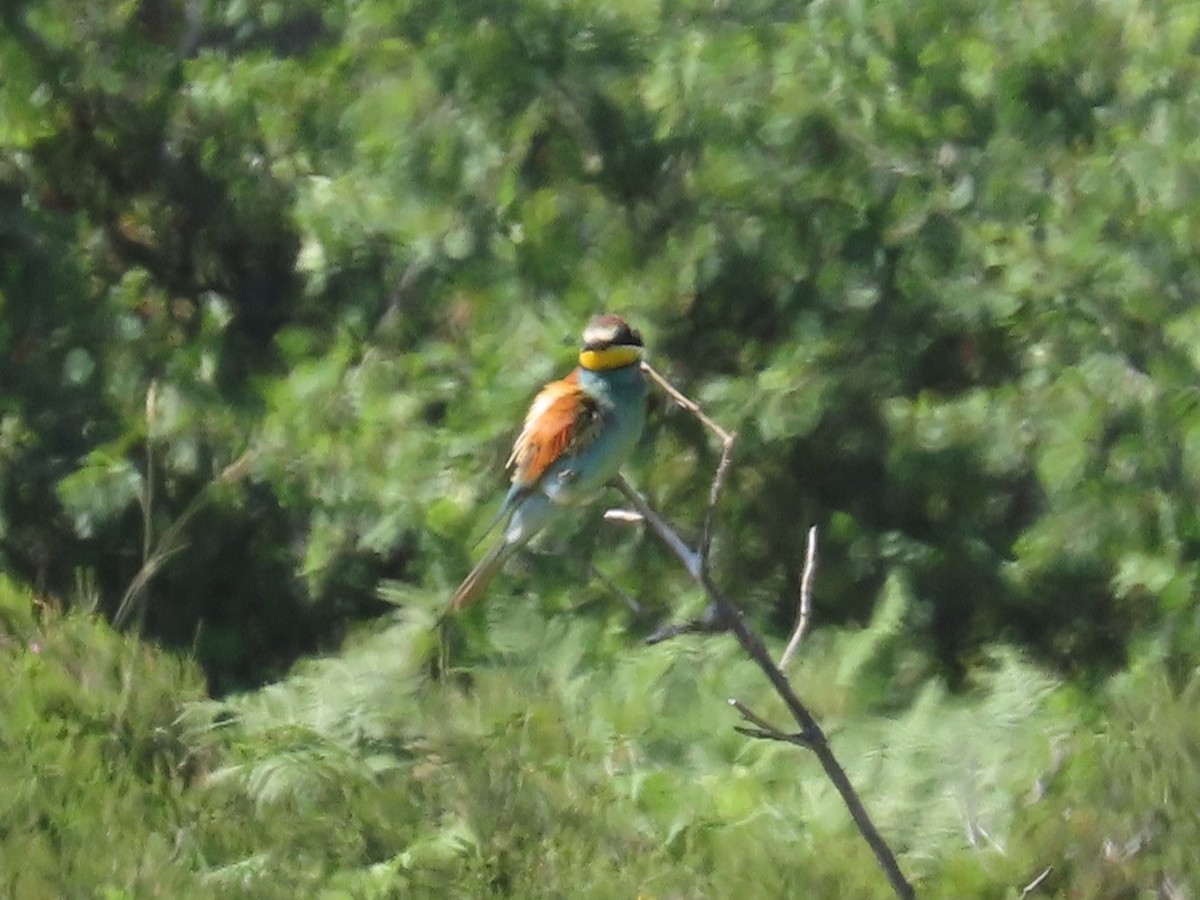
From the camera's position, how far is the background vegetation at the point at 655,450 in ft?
11.2

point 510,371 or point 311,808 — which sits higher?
A: point 510,371

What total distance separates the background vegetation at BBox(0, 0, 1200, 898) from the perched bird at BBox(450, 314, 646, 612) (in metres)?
0.65

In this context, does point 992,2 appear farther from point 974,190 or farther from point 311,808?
point 311,808

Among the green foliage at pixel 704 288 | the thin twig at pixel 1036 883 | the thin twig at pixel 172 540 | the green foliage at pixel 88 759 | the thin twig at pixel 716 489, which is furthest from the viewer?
the thin twig at pixel 172 540

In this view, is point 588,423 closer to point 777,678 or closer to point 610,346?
point 610,346

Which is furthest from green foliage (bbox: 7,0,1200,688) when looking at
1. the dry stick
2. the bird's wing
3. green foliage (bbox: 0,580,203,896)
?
the dry stick

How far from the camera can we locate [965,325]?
13.1 feet

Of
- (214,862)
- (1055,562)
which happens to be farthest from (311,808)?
(1055,562)

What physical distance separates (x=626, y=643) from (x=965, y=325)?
40.3 inches

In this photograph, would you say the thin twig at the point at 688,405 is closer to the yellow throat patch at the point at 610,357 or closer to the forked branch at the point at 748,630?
the forked branch at the point at 748,630

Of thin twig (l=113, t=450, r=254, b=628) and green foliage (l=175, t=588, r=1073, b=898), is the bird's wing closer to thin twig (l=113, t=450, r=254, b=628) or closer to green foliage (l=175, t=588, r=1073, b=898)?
green foliage (l=175, t=588, r=1073, b=898)

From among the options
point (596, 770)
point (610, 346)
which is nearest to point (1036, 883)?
point (596, 770)

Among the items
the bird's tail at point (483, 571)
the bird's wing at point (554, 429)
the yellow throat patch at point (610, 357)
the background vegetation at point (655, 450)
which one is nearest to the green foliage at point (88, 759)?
the background vegetation at point (655, 450)

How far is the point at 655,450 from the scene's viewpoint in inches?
161
